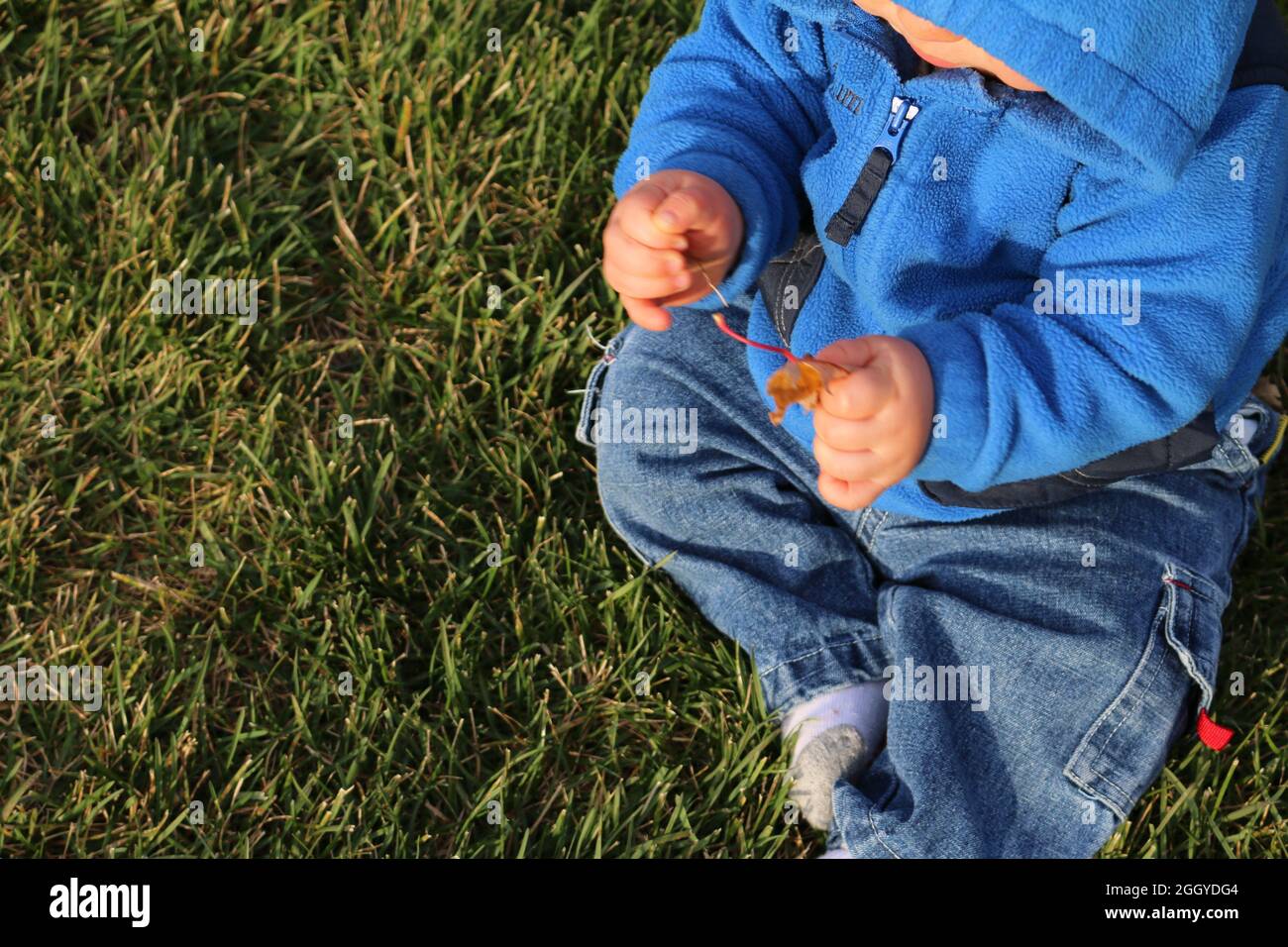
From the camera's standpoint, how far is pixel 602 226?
227 cm

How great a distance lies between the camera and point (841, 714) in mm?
1837

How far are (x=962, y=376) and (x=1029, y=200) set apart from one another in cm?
25

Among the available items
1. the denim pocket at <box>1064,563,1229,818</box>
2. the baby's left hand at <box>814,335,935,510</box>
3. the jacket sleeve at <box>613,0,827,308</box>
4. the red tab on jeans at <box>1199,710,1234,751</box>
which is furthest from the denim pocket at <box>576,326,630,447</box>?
the red tab on jeans at <box>1199,710,1234,751</box>

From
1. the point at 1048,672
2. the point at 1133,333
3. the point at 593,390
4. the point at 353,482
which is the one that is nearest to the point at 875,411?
the point at 1133,333

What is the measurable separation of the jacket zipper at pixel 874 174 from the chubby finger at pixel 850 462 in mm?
336

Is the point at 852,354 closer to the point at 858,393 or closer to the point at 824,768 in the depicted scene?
the point at 858,393

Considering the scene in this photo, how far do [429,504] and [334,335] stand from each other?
0.37 metres

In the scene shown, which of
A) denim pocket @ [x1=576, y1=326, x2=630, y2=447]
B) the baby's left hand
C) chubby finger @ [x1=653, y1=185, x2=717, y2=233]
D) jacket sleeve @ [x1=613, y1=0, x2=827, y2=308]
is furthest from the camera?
denim pocket @ [x1=576, y1=326, x2=630, y2=447]

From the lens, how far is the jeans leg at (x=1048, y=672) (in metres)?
1.71

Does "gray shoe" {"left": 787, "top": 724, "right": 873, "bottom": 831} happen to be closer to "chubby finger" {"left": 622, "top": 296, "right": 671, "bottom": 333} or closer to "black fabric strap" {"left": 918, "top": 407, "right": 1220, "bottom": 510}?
"black fabric strap" {"left": 918, "top": 407, "right": 1220, "bottom": 510}

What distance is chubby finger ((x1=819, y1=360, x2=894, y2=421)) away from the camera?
4.58 ft

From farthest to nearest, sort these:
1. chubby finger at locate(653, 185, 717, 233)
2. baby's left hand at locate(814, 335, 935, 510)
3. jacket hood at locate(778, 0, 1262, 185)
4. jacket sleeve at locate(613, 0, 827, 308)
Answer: jacket sleeve at locate(613, 0, 827, 308) < chubby finger at locate(653, 185, 717, 233) < baby's left hand at locate(814, 335, 935, 510) < jacket hood at locate(778, 0, 1262, 185)
